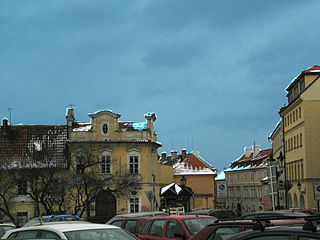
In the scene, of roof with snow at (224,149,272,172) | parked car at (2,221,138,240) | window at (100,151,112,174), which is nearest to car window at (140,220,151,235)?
parked car at (2,221,138,240)

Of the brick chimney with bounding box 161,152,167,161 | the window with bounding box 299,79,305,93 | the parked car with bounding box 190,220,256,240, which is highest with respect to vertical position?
the window with bounding box 299,79,305,93

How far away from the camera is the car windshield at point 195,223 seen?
1443 cm

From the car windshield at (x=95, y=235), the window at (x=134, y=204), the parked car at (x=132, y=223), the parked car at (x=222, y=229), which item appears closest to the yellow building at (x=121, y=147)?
the window at (x=134, y=204)

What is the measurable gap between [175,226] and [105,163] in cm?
4224

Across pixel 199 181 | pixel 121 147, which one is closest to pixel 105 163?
pixel 121 147

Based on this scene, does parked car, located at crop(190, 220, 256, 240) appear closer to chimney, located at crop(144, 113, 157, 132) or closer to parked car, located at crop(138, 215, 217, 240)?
parked car, located at crop(138, 215, 217, 240)

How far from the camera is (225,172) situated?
12594 centimetres

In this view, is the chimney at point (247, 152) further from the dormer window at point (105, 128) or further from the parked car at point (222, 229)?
the parked car at point (222, 229)

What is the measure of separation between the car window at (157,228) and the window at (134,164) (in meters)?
41.3

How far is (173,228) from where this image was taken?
14.9 meters

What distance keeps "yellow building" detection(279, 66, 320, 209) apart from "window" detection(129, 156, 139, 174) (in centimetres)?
1704

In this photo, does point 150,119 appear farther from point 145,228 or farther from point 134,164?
point 145,228

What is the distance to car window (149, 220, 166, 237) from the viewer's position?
15562 mm

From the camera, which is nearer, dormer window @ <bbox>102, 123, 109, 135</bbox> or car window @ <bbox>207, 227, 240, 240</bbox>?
car window @ <bbox>207, 227, 240, 240</bbox>
